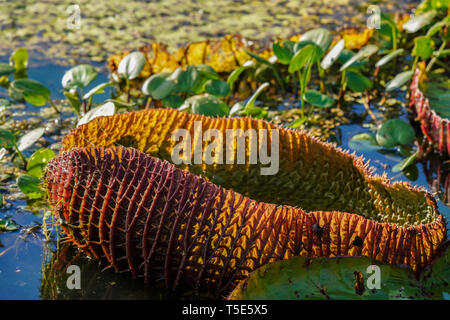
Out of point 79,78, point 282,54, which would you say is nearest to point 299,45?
point 282,54

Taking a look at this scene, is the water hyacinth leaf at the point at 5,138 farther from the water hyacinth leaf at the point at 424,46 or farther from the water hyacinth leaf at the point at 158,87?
the water hyacinth leaf at the point at 424,46

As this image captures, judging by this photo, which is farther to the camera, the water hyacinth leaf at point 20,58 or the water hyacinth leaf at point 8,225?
the water hyacinth leaf at point 20,58

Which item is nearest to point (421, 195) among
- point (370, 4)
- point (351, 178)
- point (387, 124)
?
point (351, 178)

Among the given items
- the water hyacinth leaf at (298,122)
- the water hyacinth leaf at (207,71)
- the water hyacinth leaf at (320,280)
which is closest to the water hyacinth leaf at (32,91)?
the water hyacinth leaf at (207,71)

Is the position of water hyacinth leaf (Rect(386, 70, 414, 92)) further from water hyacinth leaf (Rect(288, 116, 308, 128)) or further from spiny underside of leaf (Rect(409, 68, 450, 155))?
water hyacinth leaf (Rect(288, 116, 308, 128))

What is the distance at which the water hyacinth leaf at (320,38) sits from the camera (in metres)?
2.55

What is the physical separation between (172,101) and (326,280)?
1258mm

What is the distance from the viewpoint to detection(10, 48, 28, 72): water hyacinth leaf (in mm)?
2607

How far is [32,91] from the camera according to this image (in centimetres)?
235

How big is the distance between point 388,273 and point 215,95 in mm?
1265

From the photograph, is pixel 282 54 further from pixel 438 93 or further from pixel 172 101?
pixel 438 93

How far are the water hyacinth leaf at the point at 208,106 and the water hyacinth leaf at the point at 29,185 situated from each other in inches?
27.0

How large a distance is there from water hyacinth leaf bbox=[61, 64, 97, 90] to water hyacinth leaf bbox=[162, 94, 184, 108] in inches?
12.1

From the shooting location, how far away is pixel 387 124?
229 centimetres
